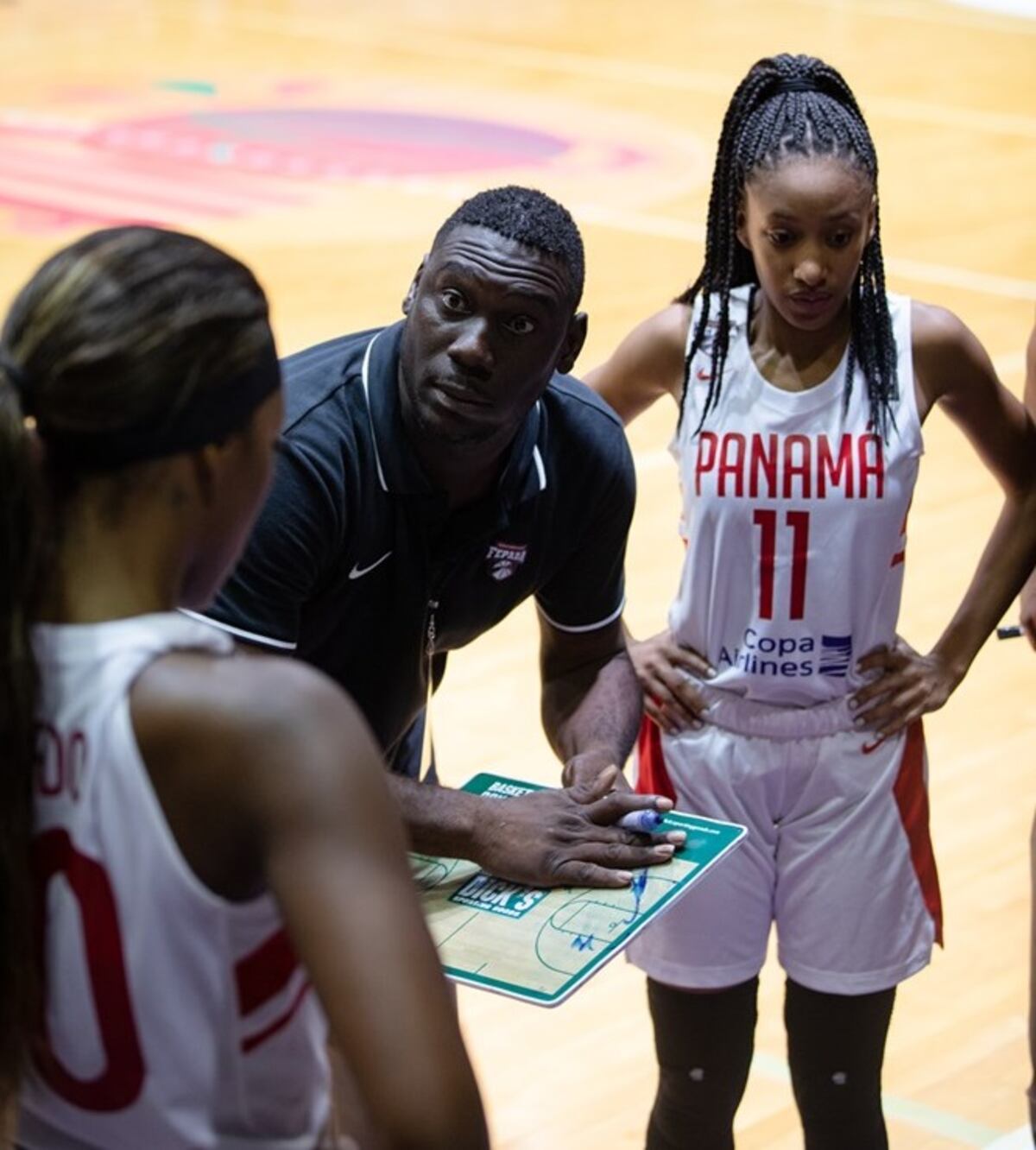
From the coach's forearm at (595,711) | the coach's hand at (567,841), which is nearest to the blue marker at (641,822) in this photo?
the coach's hand at (567,841)

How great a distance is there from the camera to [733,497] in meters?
3.25

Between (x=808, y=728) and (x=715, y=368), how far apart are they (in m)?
0.58

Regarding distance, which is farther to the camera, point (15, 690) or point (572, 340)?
point (572, 340)

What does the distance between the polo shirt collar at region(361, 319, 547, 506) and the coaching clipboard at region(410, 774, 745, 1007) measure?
430 millimetres

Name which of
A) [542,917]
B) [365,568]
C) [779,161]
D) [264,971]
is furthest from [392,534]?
[264,971]

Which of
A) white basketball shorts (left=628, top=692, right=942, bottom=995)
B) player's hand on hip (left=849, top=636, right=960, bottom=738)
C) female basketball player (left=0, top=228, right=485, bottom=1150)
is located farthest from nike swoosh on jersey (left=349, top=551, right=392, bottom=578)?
female basketball player (left=0, top=228, right=485, bottom=1150)

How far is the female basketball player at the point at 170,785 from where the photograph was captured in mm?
1556

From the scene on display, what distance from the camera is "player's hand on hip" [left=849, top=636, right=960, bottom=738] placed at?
131 inches

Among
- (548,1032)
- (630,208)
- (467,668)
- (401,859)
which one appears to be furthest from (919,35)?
(401,859)

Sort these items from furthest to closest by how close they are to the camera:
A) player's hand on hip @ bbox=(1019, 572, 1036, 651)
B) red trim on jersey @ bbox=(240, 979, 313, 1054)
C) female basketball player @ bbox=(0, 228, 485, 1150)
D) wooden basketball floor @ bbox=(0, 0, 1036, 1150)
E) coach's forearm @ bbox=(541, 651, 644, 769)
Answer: wooden basketball floor @ bbox=(0, 0, 1036, 1150) < player's hand on hip @ bbox=(1019, 572, 1036, 651) < coach's forearm @ bbox=(541, 651, 644, 769) < red trim on jersey @ bbox=(240, 979, 313, 1054) < female basketball player @ bbox=(0, 228, 485, 1150)

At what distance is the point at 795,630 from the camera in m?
3.29

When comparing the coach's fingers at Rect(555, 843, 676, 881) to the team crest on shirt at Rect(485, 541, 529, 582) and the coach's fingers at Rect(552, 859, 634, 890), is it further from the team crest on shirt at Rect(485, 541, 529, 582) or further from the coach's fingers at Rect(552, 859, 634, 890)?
the team crest on shirt at Rect(485, 541, 529, 582)

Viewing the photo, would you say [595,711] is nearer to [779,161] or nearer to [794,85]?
[779,161]

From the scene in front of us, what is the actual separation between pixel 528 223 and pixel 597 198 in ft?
27.9
